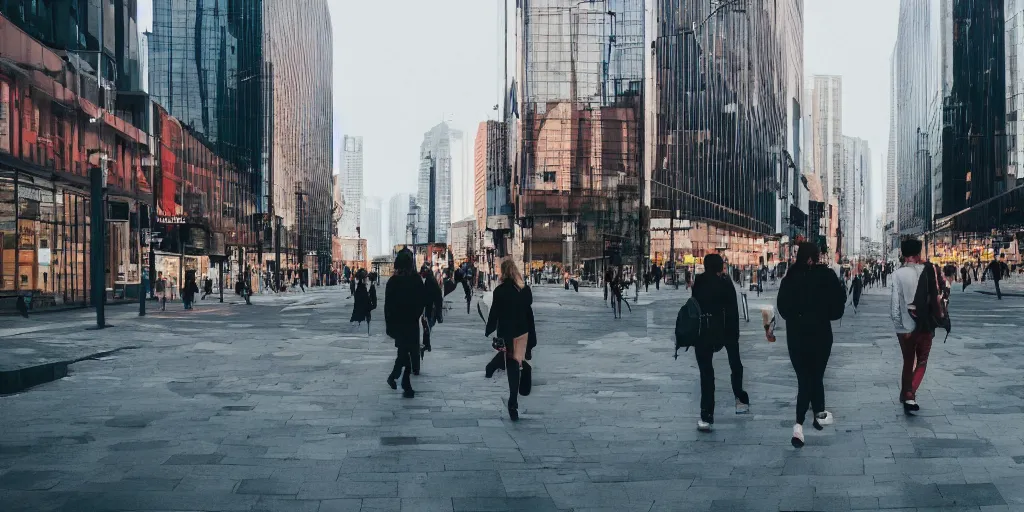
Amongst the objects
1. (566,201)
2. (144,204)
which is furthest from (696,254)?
(144,204)

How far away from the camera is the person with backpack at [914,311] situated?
10.6 m

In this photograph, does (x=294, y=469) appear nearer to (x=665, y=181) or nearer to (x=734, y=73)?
(x=665, y=181)

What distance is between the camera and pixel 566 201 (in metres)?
101

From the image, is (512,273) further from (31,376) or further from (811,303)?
(31,376)

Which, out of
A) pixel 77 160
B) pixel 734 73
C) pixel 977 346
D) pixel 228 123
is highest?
pixel 734 73

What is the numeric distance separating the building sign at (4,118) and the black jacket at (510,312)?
27.4 metres

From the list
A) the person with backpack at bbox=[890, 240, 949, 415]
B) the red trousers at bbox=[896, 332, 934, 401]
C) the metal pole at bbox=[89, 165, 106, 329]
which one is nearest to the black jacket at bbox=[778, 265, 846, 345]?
the person with backpack at bbox=[890, 240, 949, 415]

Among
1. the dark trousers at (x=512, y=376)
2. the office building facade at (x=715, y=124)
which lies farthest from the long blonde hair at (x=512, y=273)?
the office building facade at (x=715, y=124)

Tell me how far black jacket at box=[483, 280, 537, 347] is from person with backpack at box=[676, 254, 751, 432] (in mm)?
1572

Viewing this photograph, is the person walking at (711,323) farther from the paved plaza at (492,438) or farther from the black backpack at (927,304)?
the black backpack at (927,304)

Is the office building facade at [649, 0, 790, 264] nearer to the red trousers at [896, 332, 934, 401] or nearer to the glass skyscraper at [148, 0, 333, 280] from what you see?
the glass skyscraper at [148, 0, 333, 280]

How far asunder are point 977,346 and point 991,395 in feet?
25.4

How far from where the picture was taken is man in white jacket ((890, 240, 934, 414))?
1065 cm

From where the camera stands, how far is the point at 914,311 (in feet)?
34.7
